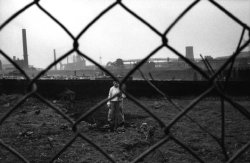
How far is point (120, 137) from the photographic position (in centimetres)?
713

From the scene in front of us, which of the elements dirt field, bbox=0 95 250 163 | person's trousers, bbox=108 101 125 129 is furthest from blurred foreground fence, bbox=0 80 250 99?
person's trousers, bbox=108 101 125 129

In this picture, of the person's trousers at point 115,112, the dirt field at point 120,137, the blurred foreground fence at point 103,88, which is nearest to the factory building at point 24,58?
the blurred foreground fence at point 103,88

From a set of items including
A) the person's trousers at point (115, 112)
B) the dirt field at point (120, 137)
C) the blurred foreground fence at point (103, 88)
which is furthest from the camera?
the blurred foreground fence at point (103, 88)

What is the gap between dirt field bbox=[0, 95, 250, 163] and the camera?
5516 mm

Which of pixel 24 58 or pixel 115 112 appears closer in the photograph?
pixel 115 112

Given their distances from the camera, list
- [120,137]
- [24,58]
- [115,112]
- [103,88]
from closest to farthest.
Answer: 1. [120,137]
2. [115,112]
3. [103,88]
4. [24,58]

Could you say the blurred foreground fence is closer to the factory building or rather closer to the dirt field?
the dirt field

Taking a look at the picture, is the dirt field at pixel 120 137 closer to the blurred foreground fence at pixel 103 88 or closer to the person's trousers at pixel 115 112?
the person's trousers at pixel 115 112

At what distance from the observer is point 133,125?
856cm

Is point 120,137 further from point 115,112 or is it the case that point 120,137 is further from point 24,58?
point 24,58

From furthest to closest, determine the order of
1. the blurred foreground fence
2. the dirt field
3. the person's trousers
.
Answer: the blurred foreground fence, the person's trousers, the dirt field

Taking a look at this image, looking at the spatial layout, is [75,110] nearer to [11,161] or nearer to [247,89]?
[11,161]

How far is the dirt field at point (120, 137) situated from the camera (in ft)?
18.1

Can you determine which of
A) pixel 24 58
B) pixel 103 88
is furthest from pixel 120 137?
pixel 24 58
